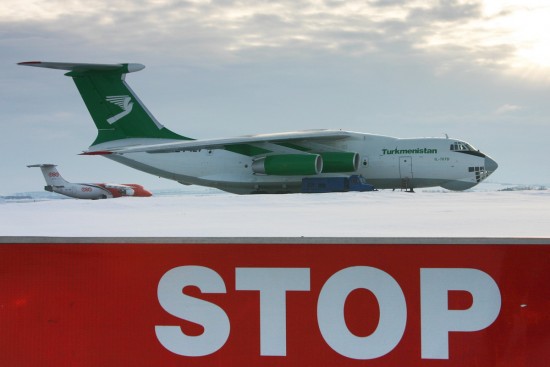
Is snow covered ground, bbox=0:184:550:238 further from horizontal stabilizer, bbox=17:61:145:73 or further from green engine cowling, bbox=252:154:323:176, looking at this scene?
horizontal stabilizer, bbox=17:61:145:73

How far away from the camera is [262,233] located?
298cm

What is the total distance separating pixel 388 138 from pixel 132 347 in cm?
2640

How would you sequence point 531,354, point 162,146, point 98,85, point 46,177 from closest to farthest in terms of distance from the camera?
point 531,354 → point 162,146 → point 98,85 → point 46,177

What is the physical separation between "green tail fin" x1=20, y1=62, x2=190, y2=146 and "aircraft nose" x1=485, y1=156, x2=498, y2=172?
47.5 ft

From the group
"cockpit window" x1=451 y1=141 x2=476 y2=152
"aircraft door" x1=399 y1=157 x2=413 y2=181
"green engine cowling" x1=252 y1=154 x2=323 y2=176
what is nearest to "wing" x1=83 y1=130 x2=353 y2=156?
"green engine cowling" x1=252 y1=154 x2=323 y2=176

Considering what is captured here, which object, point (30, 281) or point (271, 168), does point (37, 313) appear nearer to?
point (30, 281)

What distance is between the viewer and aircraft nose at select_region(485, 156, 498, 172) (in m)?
27.8

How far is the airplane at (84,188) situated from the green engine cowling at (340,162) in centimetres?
2771

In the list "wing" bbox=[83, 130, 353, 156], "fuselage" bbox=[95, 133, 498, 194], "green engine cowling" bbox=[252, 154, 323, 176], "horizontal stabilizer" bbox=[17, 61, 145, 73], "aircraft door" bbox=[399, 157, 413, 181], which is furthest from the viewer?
"horizontal stabilizer" bbox=[17, 61, 145, 73]

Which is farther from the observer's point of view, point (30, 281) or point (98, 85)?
point (98, 85)

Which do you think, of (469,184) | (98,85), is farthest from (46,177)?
(469,184)

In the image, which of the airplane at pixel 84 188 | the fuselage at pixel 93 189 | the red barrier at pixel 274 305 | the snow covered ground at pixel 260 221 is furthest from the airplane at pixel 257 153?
the red barrier at pixel 274 305

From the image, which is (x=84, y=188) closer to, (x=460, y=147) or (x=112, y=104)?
(x=112, y=104)

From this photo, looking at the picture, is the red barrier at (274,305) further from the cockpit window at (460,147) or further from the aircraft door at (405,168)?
the cockpit window at (460,147)
